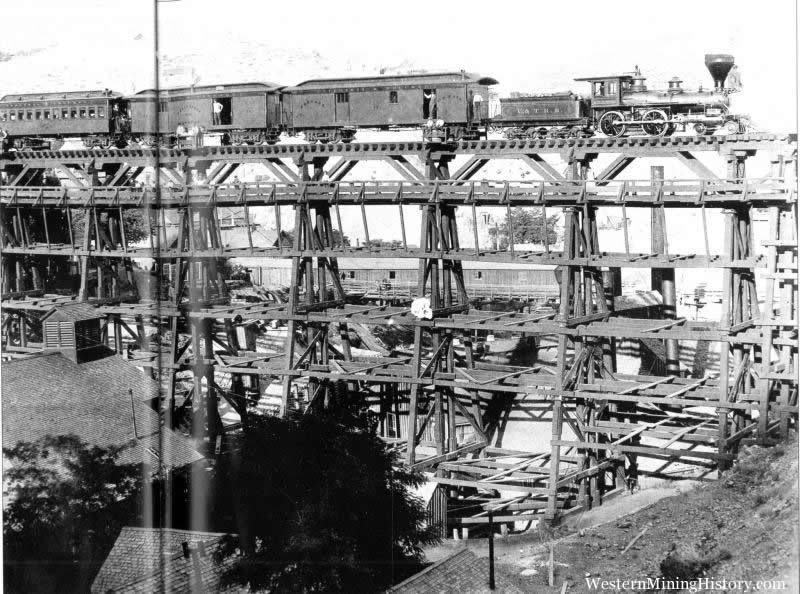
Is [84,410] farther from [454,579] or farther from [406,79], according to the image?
[406,79]

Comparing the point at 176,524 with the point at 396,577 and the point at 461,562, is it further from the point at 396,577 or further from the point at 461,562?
the point at 461,562

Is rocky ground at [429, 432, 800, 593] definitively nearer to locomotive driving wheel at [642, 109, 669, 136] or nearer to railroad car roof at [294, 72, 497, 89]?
locomotive driving wheel at [642, 109, 669, 136]

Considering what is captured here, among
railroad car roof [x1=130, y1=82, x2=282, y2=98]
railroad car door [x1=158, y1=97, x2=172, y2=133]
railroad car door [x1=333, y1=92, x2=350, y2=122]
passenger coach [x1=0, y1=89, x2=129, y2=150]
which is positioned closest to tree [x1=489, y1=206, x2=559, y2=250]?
railroad car door [x1=333, y1=92, x2=350, y2=122]

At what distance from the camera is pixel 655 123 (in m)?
16.8

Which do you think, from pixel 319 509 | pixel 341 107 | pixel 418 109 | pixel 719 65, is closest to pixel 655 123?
pixel 719 65

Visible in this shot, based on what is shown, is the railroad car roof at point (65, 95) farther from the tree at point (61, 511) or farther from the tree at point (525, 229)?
the tree at point (525, 229)

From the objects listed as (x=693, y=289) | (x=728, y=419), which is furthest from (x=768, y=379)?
(x=693, y=289)

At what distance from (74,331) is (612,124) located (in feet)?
37.2

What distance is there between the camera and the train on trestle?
1647 centimetres

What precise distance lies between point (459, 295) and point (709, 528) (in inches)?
248

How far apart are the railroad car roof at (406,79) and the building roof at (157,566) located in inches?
341

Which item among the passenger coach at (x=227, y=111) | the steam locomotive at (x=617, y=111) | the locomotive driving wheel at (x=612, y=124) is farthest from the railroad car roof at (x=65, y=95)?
the locomotive driving wheel at (x=612, y=124)

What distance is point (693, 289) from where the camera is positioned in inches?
666

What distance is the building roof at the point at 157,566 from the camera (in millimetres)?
13703
